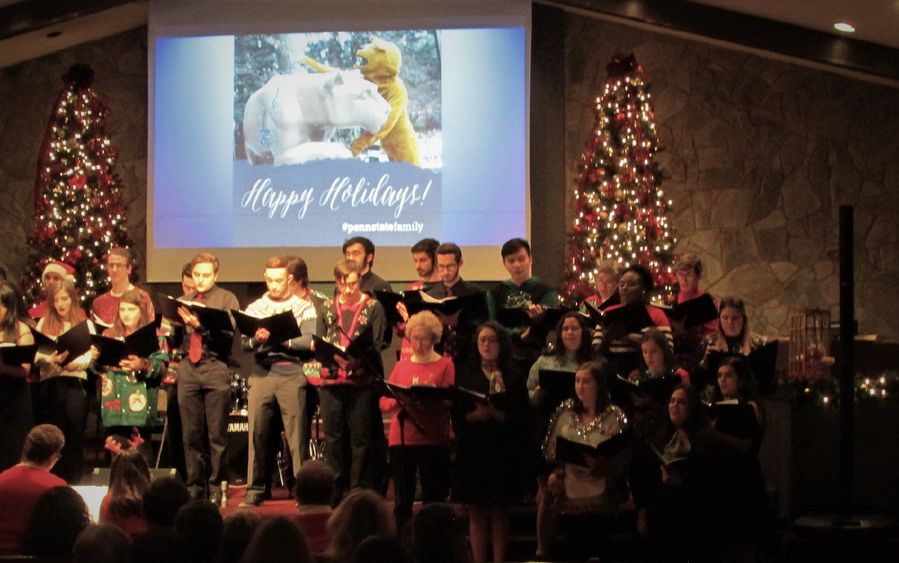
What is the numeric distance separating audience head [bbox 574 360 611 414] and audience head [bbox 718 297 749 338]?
733 mm

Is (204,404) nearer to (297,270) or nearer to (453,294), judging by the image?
(297,270)

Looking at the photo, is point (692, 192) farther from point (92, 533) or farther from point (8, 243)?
point (92, 533)

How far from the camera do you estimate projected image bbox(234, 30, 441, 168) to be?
10023 mm

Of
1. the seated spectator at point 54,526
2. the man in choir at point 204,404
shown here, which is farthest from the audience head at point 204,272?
the seated spectator at point 54,526

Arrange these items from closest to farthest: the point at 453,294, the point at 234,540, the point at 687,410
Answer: the point at 234,540 < the point at 687,410 < the point at 453,294

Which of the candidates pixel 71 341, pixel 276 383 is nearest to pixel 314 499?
pixel 276 383

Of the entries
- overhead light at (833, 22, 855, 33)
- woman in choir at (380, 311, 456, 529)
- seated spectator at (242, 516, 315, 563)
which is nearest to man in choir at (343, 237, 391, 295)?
woman in choir at (380, 311, 456, 529)

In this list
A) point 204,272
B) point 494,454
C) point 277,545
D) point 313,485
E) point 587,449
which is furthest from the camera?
point 204,272

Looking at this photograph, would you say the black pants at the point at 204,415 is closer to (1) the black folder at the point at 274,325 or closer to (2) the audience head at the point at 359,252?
(1) the black folder at the point at 274,325

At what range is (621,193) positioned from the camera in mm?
9617

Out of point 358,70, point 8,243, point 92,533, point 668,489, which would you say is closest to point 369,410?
point 668,489

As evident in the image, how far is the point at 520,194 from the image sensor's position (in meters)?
9.85

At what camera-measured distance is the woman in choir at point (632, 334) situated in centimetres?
667

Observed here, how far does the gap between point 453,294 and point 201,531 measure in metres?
3.13
